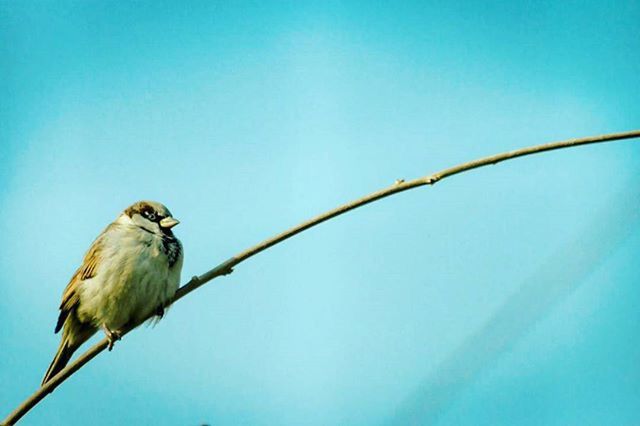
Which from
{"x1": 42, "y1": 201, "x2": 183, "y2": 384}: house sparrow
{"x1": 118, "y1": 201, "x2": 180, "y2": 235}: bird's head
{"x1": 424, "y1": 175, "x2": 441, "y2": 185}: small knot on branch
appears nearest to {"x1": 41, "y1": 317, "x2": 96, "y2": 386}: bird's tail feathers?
{"x1": 42, "y1": 201, "x2": 183, "y2": 384}: house sparrow

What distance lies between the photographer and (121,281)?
4.80 m

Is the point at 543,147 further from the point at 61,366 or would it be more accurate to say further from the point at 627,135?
the point at 61,366

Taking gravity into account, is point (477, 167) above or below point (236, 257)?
above

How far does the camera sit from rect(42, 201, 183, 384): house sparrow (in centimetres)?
479

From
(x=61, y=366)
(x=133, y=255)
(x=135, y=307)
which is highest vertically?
(x=133, y=255)

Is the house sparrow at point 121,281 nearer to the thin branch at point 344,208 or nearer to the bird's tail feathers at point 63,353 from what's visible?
the bird's tail feathers at point 63,353

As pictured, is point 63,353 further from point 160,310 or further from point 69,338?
point 160,310

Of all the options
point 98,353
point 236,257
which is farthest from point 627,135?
point 98,353

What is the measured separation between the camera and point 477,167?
2.44 meters

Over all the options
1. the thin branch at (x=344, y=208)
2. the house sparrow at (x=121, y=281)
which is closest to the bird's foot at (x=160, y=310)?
the house sparrow at (x=121, y=281)

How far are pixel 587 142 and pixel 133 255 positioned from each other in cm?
330

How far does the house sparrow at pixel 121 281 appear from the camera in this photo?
4789 millimetres

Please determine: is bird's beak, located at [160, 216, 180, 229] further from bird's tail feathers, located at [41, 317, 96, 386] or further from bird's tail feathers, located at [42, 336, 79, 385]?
bird's tail feathers, located at [42, 336, 79, 385]

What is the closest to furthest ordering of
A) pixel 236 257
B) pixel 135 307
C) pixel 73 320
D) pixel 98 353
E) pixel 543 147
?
1. pixel 543 147
2. pixel 236 257
3. pixel 98 353
4. pixel 135 307
5. pixel 73 320
